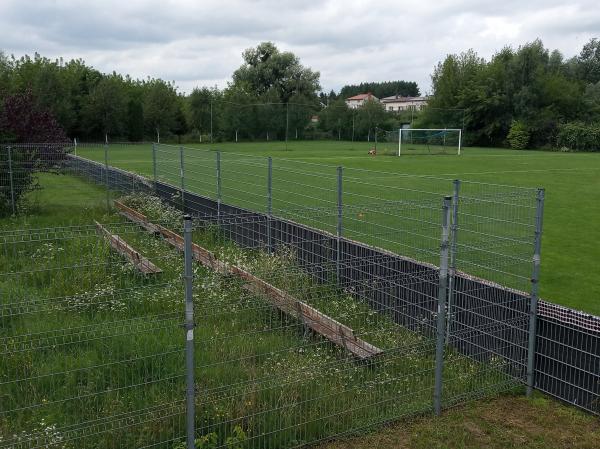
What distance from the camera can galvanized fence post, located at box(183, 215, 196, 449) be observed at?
3.75m

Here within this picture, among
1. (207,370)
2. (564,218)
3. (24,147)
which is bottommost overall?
(207,370)

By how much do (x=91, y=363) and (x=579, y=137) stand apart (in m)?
53.7

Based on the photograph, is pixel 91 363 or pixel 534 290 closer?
pixel 91 363

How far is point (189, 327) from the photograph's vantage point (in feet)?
12.5

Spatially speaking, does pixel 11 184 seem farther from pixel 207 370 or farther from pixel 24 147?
pixel 207 370

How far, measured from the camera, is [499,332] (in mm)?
5551

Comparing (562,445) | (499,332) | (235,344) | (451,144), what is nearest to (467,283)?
(499,332)

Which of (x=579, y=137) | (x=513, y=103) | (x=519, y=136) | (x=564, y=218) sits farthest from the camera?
(x=513, y=103)

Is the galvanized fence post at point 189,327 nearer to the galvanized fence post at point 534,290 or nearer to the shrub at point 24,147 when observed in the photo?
the galvanized fence post at point 534,290

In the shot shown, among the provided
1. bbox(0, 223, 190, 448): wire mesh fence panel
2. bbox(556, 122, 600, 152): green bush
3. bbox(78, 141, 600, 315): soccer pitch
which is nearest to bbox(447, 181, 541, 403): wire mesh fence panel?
bbox(78, 141, 600, 315): soccer pitch

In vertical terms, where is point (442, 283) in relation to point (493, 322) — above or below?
above

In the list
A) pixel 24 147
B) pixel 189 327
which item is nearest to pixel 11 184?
pixel 24 147

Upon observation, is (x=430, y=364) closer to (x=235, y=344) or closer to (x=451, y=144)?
(x=235, y=344)

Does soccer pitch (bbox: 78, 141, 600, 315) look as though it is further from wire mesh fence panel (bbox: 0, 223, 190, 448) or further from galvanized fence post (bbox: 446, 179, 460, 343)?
wire mesh fence panel (bbox: 0, 223, 190, 448)
